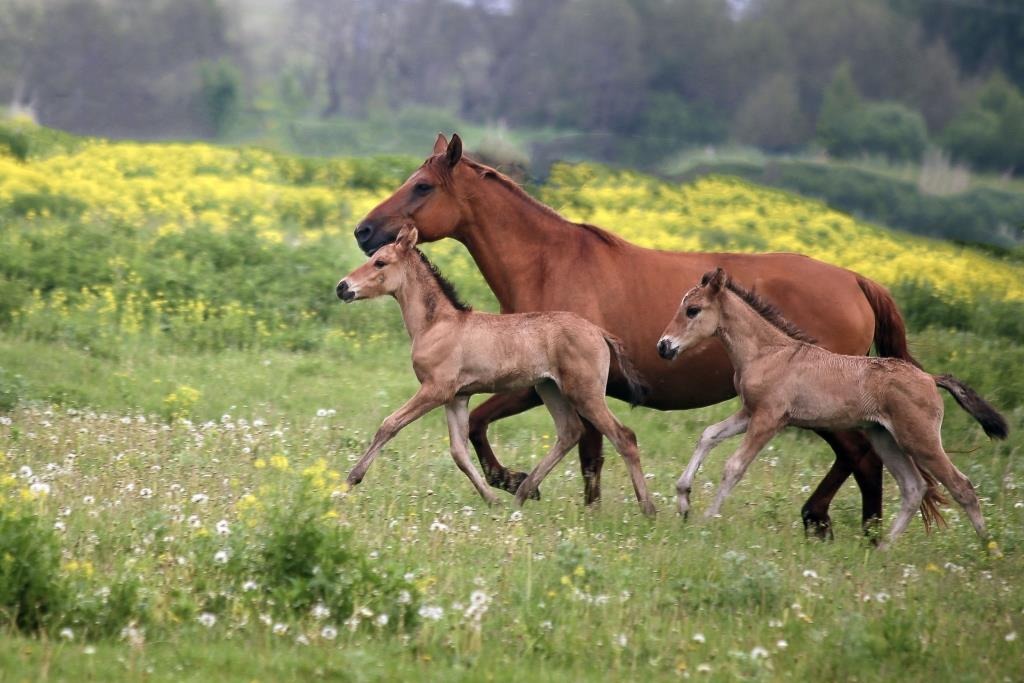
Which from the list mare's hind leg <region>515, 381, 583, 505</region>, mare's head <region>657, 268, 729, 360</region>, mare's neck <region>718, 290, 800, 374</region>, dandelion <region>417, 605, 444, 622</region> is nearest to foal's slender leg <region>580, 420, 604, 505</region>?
mare's hind leg <region>515, 381, 583, 505</region>

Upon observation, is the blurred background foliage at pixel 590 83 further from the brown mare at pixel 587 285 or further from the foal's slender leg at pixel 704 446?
the foal's slender leg at pixel 704 446

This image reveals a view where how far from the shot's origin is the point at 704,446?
8328mm

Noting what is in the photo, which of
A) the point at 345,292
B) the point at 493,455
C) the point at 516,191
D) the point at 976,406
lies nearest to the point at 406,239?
the point at 345,292

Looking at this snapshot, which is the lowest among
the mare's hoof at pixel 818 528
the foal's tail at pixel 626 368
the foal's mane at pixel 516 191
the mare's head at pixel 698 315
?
the mare's hoof at pixel 818 528

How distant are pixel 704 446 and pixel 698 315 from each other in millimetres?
842

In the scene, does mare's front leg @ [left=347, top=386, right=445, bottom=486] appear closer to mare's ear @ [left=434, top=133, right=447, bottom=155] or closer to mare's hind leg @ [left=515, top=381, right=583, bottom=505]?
mare's hind leg @ [left=515, top=381, right=583, bottom=505]

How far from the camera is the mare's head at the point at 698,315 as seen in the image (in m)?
8.48

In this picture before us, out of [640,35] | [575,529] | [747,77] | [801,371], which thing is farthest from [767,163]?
[575,529]

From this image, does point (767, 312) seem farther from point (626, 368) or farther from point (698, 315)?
point (626, 368)

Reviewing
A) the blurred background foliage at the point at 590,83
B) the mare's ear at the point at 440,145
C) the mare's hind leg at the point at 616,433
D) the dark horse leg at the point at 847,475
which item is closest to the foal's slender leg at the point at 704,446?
the mare's hind leg at the point at 616,433

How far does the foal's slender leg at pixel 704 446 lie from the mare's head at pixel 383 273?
224 centimetres

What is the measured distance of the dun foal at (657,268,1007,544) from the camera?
26.7 feet

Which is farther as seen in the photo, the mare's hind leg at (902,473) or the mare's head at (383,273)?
the mare's head at (383,273)

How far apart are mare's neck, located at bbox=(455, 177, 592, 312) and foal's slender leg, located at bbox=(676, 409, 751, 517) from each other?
1587 mm
